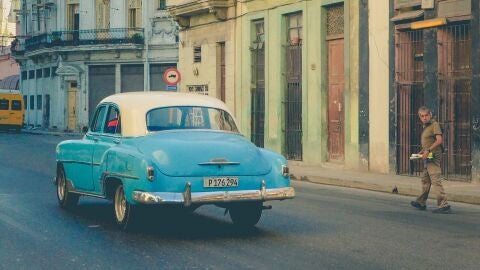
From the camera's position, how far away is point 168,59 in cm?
5450

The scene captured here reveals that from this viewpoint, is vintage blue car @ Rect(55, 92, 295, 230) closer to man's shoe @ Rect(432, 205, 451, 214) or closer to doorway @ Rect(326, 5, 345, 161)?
man's shoe @ Rect(432, 205, 451, 214)

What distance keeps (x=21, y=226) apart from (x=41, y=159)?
17.4 metres

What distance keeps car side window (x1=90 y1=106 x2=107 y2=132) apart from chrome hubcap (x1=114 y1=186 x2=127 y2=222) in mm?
1464

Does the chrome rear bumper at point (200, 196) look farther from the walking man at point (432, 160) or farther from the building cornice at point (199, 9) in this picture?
the building cornice at point (199, 9)

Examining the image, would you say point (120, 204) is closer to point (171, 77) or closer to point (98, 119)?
point (98, 119)

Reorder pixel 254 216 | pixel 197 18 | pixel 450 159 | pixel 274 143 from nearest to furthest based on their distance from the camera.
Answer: pixel 254 216 → pixel 450 159 → pixel 274 143 → pixel 197 18

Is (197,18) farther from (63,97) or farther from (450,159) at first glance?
(63,97)

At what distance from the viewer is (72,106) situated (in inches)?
2339

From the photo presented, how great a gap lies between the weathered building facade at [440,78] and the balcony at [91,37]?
3308 cm

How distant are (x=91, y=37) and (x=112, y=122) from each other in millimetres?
45581

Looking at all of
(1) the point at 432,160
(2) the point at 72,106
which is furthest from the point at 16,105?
(1) the point at 432,160

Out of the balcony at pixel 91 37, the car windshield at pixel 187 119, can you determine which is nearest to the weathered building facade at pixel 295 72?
the car windshield at pixel 187 119

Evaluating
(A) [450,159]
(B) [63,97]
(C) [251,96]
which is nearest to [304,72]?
(C) [251,96]

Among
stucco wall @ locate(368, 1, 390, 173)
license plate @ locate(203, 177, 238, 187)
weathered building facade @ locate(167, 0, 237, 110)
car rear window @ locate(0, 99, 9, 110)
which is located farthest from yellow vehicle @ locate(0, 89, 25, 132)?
license plate @ locate(203, 177, 238, 187)
